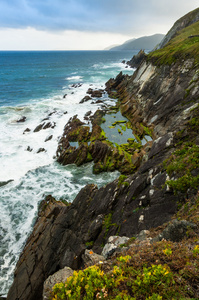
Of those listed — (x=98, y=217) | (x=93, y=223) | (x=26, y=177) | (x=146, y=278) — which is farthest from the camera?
(x=26, y=177)

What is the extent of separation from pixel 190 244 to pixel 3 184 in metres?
25.3

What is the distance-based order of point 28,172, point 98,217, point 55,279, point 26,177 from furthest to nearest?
point 28,172
point 26,177
point 98,217
point 55,279

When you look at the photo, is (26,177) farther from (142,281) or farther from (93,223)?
(142,281)

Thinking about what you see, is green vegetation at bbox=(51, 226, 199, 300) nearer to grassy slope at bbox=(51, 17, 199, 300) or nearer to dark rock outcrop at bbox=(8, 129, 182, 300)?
grassy slope at bbox=(51, 17, 199, 300)

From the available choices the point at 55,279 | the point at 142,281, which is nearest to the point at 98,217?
the point at 55,279

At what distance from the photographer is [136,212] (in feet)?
38.9

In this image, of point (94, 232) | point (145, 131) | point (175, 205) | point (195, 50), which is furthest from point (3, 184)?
point (195, 50)

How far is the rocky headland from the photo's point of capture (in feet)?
17.1

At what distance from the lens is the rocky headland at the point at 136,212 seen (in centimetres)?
521

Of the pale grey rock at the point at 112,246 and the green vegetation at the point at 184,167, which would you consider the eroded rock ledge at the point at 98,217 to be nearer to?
the green vegetation at the point at 184,167

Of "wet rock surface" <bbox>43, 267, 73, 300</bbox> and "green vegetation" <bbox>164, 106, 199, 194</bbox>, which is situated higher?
"green vegetation" <bbox>164, 106, 199, 194</bbox>

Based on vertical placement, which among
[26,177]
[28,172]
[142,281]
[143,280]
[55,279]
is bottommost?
[26,177]

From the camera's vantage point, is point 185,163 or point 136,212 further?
point 136,212

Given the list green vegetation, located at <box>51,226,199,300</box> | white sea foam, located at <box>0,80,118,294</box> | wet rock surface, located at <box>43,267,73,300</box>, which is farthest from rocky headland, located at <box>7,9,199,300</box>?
white sea foam, located at <box>0,80,118,294</box>
